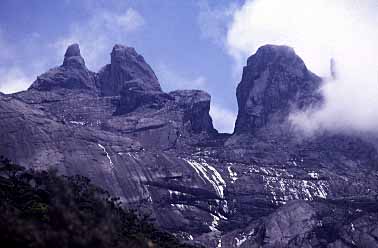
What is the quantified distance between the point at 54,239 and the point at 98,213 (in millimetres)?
28877

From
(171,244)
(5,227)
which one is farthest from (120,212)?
(5,227)

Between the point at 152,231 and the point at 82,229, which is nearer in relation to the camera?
the point at 82,229

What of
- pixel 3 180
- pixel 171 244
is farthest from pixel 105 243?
pixel 3 180

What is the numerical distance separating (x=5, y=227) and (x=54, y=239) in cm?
813

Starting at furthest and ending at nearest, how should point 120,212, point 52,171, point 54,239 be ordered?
point 120,212
point 52,171
point 54,239

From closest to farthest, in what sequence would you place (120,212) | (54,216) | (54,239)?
(54,239), (54,216), (120,212)

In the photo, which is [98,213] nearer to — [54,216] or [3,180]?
[54,216]

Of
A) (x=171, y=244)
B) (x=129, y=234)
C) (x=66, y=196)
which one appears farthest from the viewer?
(x=171, y=244)

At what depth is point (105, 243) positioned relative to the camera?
3455 inches

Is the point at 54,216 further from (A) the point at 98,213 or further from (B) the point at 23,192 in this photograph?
(B) the point at 23,192

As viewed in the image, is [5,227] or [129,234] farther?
[129,234]

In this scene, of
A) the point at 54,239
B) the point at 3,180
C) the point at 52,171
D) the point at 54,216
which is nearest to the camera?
the point at 54,239

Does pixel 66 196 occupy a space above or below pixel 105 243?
above

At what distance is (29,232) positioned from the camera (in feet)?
281
